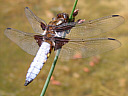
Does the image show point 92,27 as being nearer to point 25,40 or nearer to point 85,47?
point 85,47

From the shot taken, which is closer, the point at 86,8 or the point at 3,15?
the point at 3,15

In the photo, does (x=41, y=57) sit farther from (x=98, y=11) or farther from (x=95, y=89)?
(x=98, y=11)

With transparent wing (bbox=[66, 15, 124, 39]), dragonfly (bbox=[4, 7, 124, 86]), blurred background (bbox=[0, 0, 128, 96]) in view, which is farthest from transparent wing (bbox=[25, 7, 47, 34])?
blurred background (bbox=[0, 0, 128, 96])

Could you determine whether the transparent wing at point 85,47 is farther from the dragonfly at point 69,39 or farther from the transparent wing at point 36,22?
the transparent wing at point 36,22

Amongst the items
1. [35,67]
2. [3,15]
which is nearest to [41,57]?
[35,67]

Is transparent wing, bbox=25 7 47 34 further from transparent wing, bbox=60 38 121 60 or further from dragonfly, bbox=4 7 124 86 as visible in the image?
transparent wing, bbox=60 38 121 60

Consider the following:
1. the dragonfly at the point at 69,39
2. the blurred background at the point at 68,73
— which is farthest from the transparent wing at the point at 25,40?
the blurred background at the point at 68,73
